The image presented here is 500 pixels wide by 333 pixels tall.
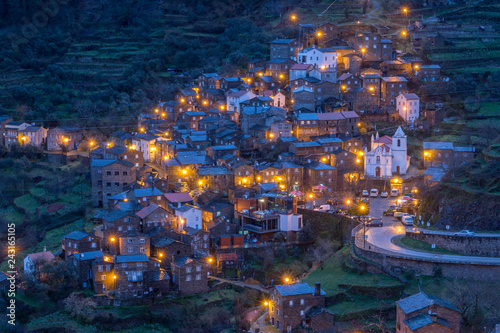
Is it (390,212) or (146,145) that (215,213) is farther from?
(146,145)

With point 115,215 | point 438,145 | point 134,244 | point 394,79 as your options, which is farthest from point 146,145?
point 438,145

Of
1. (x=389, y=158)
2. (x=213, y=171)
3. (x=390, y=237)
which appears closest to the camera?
(x=390, y=237)

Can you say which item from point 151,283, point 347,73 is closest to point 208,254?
point 151,283

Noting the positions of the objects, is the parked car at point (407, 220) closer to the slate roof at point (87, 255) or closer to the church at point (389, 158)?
the church at point (389, 158)

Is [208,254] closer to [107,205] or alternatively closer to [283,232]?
[283,232]

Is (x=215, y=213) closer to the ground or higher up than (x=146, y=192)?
closer to the ground

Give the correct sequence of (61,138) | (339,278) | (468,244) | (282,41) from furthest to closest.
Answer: (282,41), (61,138), (339,278), (468,244)
